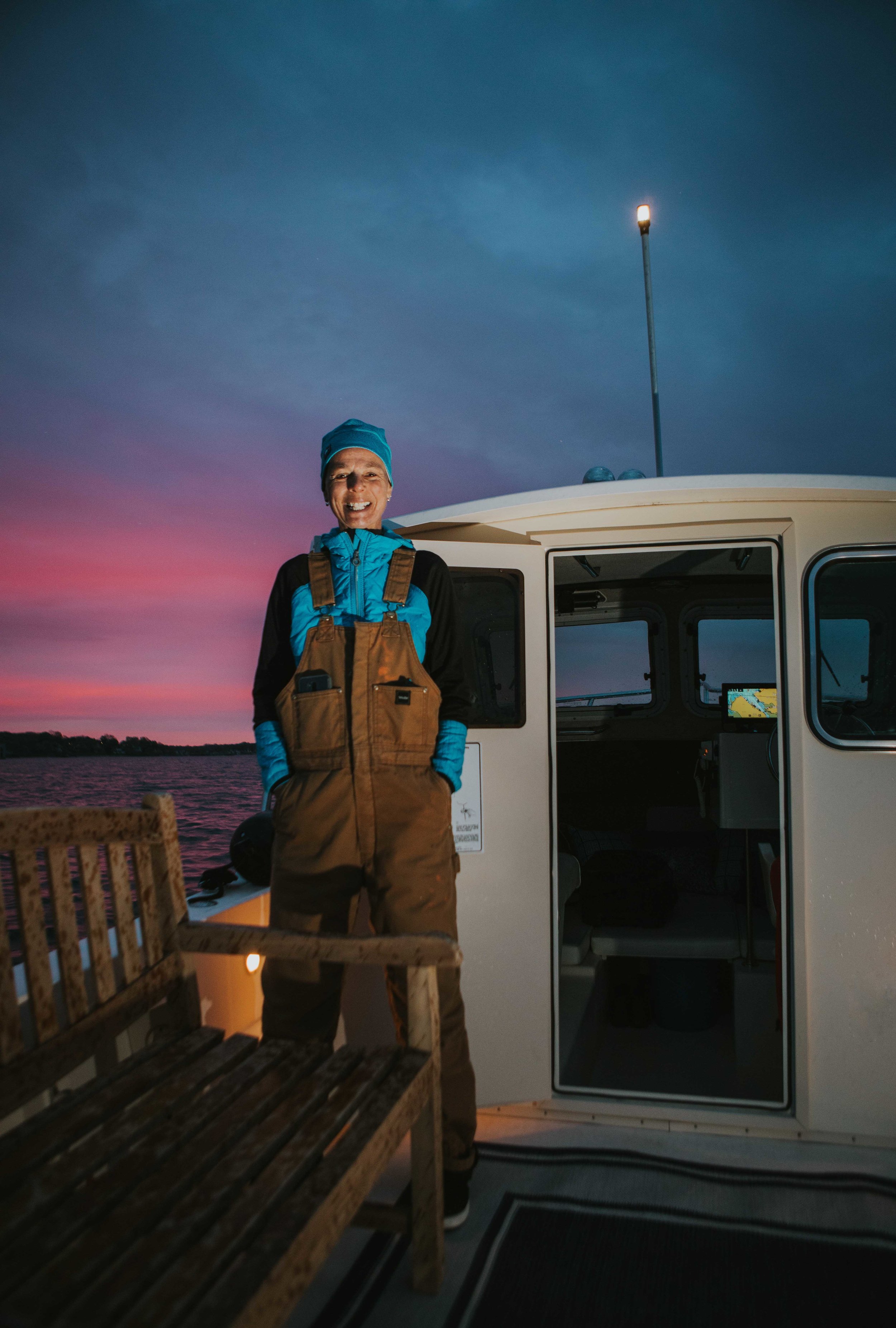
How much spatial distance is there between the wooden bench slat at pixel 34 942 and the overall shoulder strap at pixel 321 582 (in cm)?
93

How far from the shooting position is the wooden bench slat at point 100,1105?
130 cm

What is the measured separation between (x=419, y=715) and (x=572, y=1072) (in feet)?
6.54

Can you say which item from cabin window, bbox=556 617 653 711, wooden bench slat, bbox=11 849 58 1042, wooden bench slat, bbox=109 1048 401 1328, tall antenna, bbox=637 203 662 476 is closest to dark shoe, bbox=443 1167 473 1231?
wooden bench slat, bbox=109 1048 401 1328

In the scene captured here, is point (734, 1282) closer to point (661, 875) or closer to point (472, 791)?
point (472, 791)

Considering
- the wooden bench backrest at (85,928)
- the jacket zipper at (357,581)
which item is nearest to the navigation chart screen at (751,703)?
the jacket zipper at (357,581)

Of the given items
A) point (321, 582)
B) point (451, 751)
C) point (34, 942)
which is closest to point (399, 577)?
point (321, 582)

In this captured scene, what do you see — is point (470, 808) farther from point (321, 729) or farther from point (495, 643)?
point (321, 729)

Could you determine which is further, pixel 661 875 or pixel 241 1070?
pixel 661 875

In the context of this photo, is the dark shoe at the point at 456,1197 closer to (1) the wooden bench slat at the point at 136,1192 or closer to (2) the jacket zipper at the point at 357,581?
(1) the wooden bench slat at the point at 136,1192

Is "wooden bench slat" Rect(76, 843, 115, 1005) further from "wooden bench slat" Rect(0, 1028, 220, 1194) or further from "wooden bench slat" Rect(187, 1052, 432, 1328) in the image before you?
"wooden bench slat" Rect(187, 1052, 432, 1328)

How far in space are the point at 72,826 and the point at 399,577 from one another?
1021 millimetres

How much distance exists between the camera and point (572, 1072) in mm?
3162

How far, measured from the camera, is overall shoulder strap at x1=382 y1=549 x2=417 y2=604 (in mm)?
2115

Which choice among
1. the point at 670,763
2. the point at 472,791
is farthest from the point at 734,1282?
the point at 670,763
